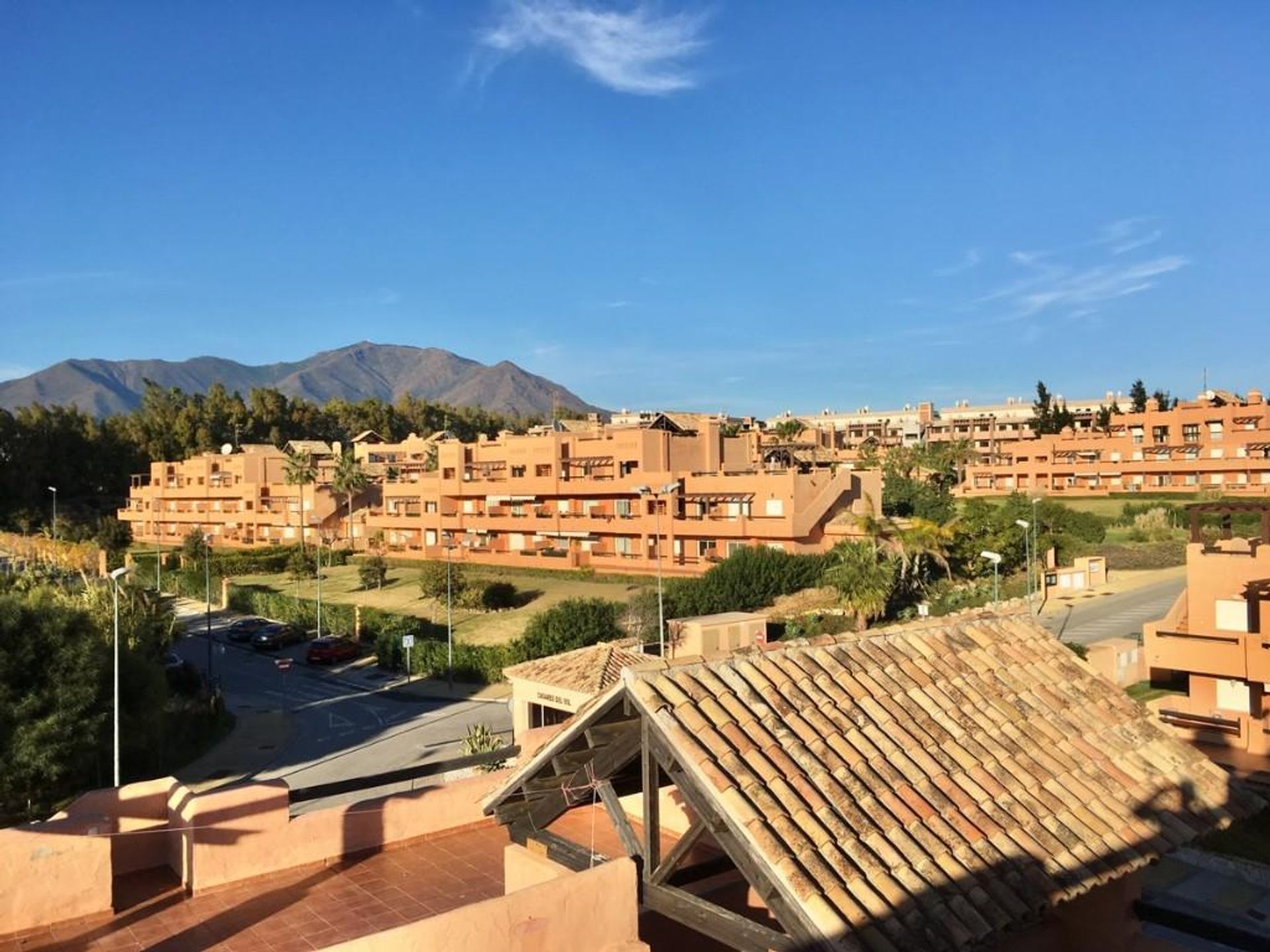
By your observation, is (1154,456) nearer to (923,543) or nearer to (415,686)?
(923,543)

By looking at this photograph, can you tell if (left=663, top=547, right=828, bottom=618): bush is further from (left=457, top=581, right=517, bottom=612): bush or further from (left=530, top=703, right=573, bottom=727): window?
(left=530, top=703, right=573, bottom=727): window

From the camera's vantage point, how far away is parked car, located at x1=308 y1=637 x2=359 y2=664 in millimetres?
46438

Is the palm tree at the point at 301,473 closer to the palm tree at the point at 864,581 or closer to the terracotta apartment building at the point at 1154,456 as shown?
the palm tree at the point at 864,581

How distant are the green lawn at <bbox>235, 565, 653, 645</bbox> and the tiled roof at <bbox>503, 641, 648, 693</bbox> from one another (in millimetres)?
20152

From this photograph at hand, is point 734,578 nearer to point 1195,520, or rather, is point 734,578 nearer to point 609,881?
point 1195,520

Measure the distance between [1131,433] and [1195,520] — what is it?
62.2 m

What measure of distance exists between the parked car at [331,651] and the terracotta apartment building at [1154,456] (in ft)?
205

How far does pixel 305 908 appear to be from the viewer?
24.0ft

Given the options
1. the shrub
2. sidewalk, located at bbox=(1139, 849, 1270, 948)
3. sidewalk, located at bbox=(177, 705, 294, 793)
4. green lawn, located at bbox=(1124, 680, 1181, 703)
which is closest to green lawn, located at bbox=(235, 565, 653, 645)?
sidewalk, located at bbox=(177, 705, 294, 793)

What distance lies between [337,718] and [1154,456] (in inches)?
2805

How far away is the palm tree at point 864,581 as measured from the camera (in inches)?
1781

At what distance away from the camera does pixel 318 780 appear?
2834 centimetres

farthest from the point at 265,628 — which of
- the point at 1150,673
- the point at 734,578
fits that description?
the point at 1150,673

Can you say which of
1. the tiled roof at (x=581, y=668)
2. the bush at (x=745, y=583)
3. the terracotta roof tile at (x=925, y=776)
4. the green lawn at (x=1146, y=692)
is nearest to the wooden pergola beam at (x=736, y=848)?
the terracotta roof tile at (x=925, y=776)
